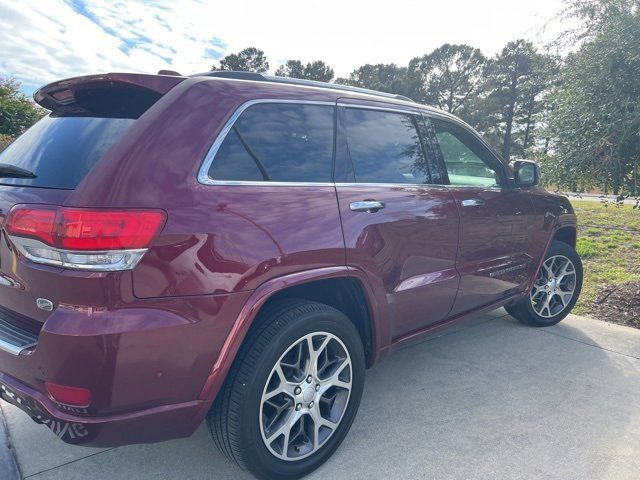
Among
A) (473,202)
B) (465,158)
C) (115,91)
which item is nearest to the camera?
(115,91)

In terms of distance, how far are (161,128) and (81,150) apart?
0.40 m

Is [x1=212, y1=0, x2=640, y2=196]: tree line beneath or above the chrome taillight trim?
above

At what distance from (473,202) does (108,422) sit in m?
2.62

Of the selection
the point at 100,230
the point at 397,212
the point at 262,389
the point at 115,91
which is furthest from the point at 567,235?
the point at 100,230

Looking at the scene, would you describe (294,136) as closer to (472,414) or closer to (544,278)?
(472,414)

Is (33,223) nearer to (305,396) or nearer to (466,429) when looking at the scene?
(305,396)

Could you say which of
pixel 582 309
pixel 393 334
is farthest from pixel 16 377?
pixel 582 309

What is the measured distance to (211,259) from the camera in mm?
1846

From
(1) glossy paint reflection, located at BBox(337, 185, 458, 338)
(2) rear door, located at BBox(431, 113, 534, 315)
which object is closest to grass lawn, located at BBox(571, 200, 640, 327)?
(2) rear door, located at BBox(431, 113, 534, 315)

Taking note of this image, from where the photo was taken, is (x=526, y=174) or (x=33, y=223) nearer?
(x=33, y=223)

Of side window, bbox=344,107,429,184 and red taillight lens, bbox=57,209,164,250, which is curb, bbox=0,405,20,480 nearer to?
red taillight lens, bbox=57,209,164,250

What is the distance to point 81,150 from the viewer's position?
198 centimetres

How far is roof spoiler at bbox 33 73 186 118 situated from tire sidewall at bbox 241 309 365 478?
120 cm

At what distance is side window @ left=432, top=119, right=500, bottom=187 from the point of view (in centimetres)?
328
